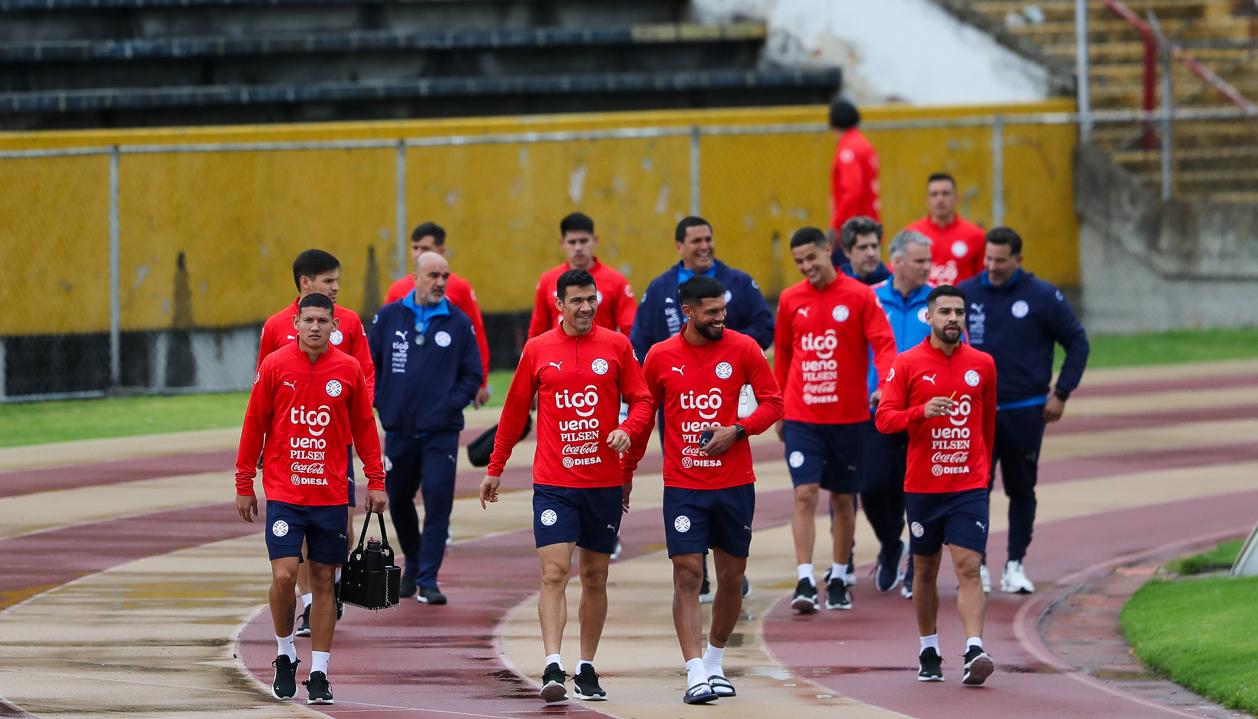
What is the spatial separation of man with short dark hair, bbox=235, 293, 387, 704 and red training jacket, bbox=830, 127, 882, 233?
1083cm

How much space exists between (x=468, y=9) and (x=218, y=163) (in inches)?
243

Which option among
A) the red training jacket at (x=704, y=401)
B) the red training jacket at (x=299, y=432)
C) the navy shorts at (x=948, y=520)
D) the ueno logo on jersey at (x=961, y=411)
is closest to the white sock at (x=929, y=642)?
the navy shorts at (x=948, y=520)

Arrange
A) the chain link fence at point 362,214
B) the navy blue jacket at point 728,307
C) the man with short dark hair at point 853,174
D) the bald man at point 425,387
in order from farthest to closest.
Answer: the chain link fence at point 362,214
the man with short dark hair at point 853,174
the navy blue jacket at point 728,307
the bald man at point 425,387

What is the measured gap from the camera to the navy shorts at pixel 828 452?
1285 centimetres

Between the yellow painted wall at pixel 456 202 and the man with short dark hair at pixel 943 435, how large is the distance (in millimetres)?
13338

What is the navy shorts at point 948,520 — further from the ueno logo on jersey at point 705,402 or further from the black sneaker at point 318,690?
the black sneaker at point 318,690

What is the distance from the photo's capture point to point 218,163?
926 inches

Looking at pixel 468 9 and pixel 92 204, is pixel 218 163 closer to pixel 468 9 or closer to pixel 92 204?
pixel 92 204

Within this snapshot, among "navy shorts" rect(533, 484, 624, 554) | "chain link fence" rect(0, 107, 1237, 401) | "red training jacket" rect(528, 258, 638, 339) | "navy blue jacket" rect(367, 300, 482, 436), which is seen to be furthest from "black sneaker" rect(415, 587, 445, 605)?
"chain link fence" rect(0, 107, 1237, 401)

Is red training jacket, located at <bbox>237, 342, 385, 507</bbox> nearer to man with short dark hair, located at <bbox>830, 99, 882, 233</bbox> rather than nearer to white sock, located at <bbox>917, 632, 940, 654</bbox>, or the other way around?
white sock, located at <bbox>917, 632, 940, 654</bbox>

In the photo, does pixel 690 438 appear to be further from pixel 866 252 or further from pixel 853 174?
pixel 853 174

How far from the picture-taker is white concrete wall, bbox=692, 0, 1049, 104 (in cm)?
2698

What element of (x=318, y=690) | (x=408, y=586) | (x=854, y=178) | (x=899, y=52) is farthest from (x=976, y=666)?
(x=899, y=52)

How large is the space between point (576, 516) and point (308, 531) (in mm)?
1261
